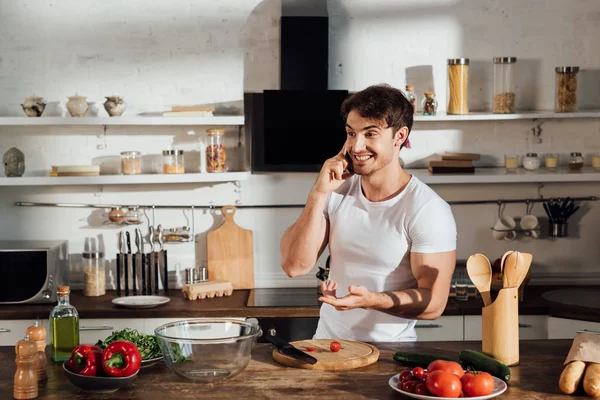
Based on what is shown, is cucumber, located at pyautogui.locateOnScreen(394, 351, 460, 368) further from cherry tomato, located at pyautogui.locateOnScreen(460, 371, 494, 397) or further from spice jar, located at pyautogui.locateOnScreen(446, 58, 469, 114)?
spice jar, located at pyautogui.locateOnScreen(446, 58, 469, 114)

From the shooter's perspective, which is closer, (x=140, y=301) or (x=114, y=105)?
(x=140, y=301)

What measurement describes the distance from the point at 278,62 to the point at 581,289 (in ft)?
7.17

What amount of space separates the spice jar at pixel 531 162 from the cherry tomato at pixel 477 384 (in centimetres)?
284

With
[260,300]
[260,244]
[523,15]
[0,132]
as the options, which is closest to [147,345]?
[260,300]

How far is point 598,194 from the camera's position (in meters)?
5.09

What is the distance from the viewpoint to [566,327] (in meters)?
4.29

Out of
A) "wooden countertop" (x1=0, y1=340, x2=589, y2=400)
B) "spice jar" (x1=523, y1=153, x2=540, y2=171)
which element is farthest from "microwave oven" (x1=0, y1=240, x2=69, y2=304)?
"spice jar" (x1=523, y1=153, x2=540, y2=171)

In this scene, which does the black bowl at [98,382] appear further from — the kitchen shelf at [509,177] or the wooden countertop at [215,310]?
the kitchen shelf at [509,177]

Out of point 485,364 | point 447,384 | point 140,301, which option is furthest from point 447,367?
point 140,301

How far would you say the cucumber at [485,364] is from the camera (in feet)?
7.77

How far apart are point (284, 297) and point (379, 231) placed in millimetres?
1682

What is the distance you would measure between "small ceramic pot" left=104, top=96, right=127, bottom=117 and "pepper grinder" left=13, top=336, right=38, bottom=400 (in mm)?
2561

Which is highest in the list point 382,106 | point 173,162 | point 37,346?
point 382,106

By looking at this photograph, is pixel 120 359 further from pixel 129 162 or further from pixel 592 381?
pixel 129 162
